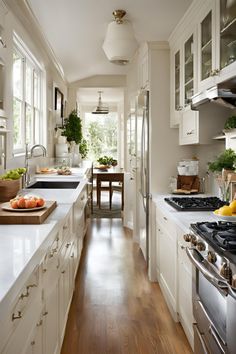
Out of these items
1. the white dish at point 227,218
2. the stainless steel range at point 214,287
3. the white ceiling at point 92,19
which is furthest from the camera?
the white ceiling at point 92,19

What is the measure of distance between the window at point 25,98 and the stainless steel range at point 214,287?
2333 millimetres

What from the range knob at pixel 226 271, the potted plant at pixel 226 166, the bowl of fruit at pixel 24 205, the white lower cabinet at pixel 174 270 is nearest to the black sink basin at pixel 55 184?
the white lower cabinet at pixel 174 270

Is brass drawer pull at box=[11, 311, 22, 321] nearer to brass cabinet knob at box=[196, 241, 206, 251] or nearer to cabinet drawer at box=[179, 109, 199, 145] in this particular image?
brass cabinet knob at box=[196, 241, 206, 251]

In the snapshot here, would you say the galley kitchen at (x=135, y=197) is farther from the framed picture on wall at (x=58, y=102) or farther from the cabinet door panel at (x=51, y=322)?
the framed picture on wall at (x=58, y=102)

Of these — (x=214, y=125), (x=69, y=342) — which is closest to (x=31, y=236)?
(x=69, y=342)

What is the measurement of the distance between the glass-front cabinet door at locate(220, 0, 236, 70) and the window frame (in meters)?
1.86

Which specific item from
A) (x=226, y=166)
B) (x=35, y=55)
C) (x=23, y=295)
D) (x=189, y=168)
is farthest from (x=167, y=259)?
(x=35, y=55)

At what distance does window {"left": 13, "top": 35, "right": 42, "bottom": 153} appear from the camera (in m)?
3.96

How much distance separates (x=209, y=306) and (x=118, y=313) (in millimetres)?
1439

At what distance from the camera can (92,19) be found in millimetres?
3895

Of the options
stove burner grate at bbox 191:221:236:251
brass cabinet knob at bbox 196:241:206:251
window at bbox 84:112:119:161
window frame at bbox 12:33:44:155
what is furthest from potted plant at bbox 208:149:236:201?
window at bbox 84:112:119:161

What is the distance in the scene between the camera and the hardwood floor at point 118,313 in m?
2.64

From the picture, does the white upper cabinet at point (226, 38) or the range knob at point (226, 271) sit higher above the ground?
the white upper cabinet at point (226, 38)

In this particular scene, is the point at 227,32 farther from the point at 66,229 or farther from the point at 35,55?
the point at 35,55
